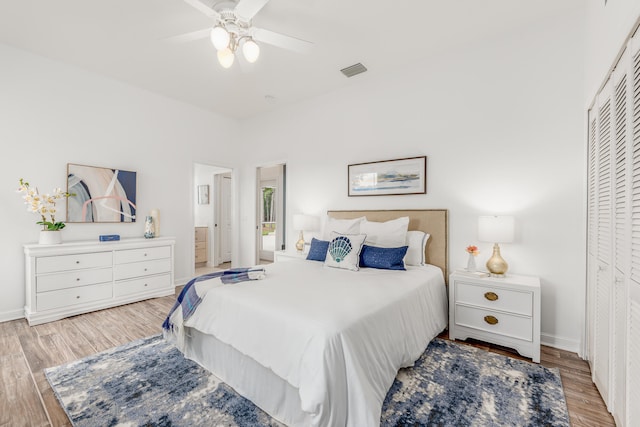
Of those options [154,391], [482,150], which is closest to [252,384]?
[154,391]

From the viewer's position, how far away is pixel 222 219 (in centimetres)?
626

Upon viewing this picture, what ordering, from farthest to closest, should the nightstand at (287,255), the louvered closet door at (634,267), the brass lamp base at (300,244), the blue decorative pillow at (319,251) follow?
the brass lamp base at (300,244)
the nightstand at (287,255)
the blue decorative pillow at (319,251)
the louvered closet door at (634,267)

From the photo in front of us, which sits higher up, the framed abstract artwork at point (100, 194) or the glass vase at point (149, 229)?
the framed abstract artwork at point (100, 194)

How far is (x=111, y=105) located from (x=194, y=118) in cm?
116

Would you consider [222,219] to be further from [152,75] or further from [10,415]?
[10,415]

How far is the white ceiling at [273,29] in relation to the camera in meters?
2.42

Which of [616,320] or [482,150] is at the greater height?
[482,150]

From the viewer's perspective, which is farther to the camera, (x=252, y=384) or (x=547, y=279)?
(x=547, y=279)

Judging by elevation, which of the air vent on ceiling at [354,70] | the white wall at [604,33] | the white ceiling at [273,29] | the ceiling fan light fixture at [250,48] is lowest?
the white wall at [604,33]

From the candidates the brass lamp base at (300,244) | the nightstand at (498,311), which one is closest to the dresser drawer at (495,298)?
the nightstand at (498,311)

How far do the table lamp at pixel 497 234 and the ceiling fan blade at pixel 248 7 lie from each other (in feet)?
8.09

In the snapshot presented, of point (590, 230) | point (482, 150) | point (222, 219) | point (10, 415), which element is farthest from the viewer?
point (222, 219)

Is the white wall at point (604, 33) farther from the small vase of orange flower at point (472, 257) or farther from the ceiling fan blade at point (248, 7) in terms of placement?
the ceiling fan blade at point (248, 7)

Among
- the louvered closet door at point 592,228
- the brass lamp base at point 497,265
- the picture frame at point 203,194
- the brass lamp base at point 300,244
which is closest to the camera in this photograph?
the louvered closet door at point 592,228
